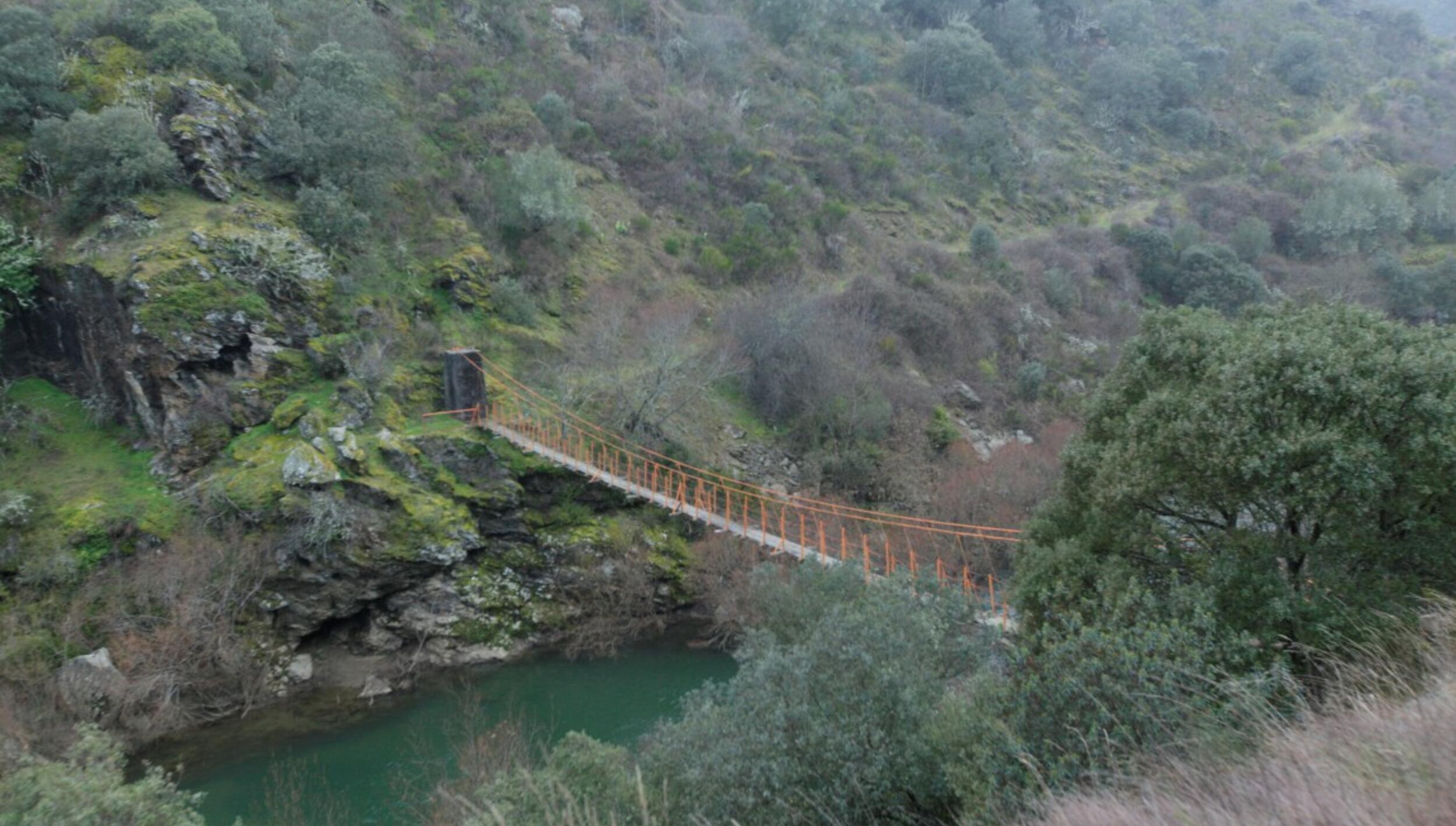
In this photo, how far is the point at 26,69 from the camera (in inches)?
614

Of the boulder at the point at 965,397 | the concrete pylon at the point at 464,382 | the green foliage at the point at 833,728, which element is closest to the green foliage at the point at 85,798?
the green foliage at the point at 833,728

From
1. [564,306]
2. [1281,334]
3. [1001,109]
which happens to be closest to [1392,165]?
[1001,109]

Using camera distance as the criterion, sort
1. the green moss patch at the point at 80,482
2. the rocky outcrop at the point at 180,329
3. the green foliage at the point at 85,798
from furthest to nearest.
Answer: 1. the rocky outcrop at the point at 180,329
2. the green moss patch at the point at 80,482
3. the green foliage at the point at 85,798

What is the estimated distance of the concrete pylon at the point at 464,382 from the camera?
16.3 meters

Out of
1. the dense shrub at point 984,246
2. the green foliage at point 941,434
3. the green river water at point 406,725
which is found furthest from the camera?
the dense shrub at point 984,246

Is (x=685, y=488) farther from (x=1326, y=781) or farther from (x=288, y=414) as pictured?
(x=1326, y=781)

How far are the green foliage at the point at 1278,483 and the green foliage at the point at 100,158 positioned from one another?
17.4 metres

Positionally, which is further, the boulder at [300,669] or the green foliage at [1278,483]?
the boulder at [300,669]

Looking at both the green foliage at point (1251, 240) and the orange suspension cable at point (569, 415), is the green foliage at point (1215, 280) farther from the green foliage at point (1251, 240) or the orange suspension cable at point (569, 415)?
the orange suspension cable at point (569, 415)

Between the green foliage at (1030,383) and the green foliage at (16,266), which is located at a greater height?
the green foliage at (16,266)

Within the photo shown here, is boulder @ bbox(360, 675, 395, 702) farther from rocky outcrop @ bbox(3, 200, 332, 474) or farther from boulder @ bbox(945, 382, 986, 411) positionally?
boulder @ bbox(945, 382, 986, 411)

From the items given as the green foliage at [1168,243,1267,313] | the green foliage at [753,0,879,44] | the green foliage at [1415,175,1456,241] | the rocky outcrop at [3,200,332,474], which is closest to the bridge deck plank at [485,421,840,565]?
the rocky outcrop at [3,200,332,474]

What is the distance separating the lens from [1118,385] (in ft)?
23.7

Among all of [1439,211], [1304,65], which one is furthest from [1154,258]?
[1304,65]
